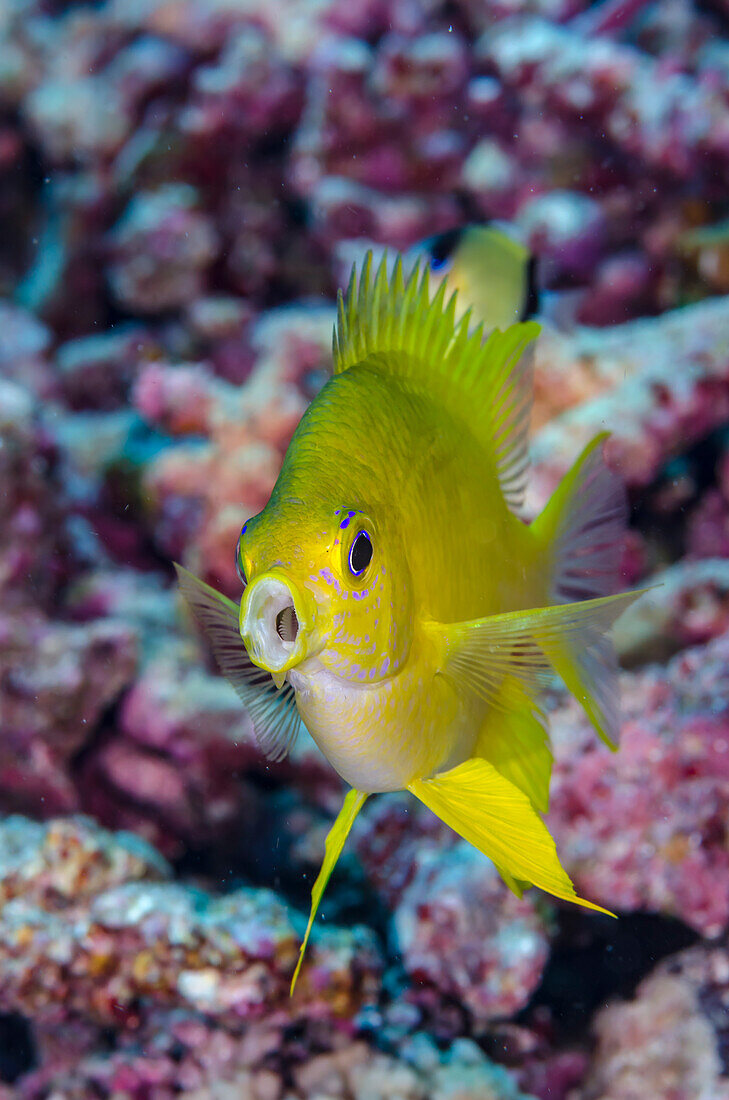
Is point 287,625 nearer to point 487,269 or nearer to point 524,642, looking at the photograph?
point 524,642

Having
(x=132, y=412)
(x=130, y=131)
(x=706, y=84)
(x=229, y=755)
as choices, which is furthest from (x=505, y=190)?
(x=229, y=755)

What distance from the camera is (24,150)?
21.8 feet

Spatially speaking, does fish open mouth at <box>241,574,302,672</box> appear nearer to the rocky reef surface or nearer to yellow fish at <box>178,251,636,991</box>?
yellow fish at <box>178,251,636,991</box>

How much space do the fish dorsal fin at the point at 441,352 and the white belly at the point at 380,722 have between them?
52cm

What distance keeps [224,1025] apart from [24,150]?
662 centimetres

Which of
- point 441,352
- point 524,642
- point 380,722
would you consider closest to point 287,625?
point 380,722

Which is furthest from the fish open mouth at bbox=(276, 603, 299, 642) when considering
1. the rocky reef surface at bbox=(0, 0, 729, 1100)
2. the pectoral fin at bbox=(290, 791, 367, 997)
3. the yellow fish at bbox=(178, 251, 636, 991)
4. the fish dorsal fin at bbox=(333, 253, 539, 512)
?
the rocky reef surface at bbox=(0, 0, 729, 1100)

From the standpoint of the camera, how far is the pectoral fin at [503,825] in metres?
1.20

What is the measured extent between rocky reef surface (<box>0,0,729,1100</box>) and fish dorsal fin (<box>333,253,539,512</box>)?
47.0 inches

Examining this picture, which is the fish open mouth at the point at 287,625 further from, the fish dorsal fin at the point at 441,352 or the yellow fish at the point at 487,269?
the yellow fish at the point at 487,269

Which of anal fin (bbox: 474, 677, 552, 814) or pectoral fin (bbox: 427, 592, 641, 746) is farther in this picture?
anal fin (bbox: 474, 677, 552, 814)

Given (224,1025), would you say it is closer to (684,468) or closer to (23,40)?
(684,468)

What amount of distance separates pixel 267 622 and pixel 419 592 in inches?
13.0

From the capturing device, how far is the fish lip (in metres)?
0.98
